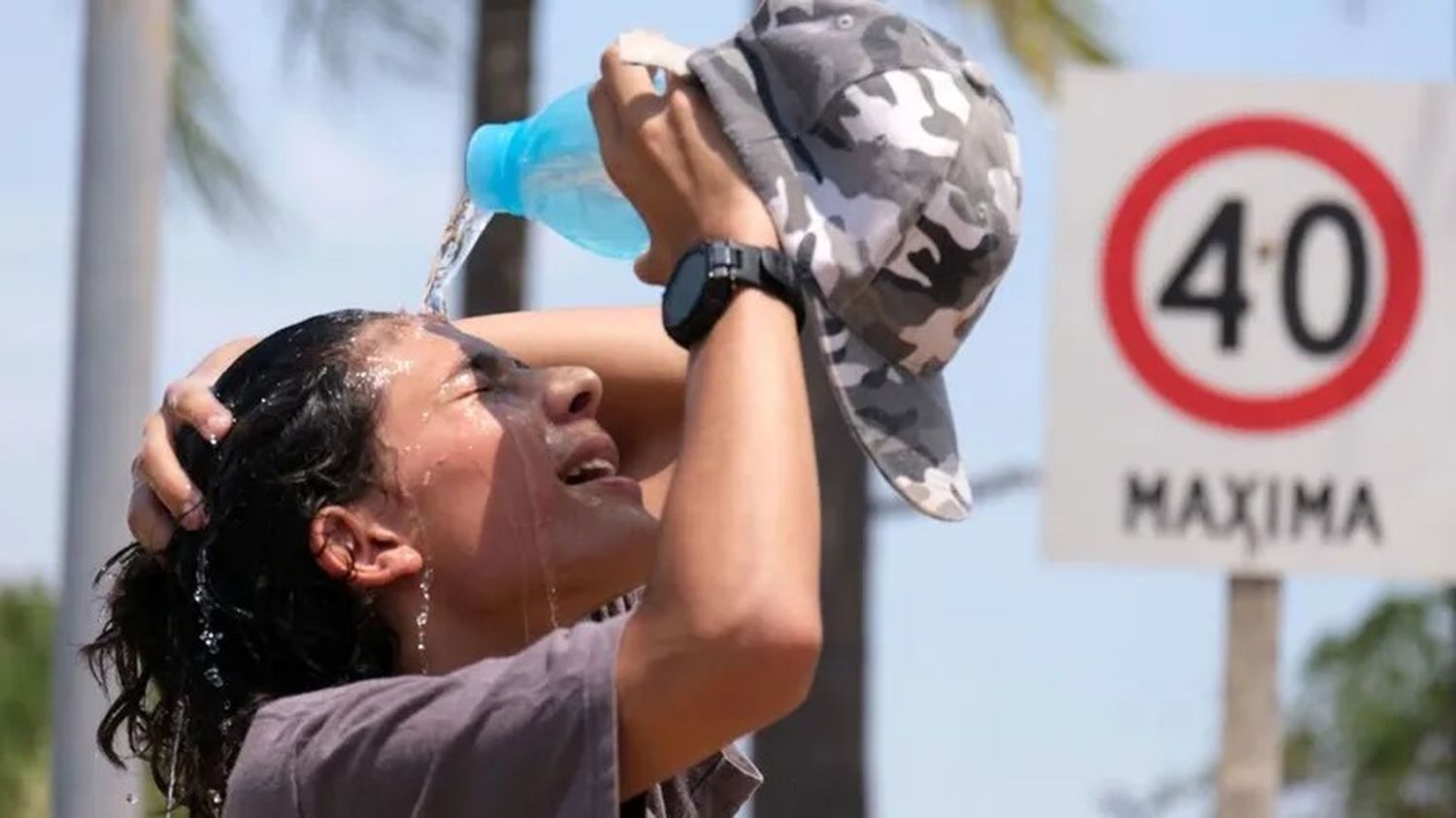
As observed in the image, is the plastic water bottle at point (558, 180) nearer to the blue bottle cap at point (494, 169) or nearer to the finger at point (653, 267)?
the blue bottle cap at point (494, 169)

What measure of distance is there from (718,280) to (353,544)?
55cm


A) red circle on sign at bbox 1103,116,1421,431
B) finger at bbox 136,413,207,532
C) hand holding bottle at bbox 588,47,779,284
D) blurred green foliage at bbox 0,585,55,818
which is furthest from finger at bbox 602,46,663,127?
blurred green foliage at bbox 0,585,55,818

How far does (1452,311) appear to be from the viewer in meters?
7.55

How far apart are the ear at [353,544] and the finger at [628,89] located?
50 centimetres

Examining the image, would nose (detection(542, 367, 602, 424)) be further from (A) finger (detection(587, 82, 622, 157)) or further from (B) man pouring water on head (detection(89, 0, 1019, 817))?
(A) finger (detection(587, 82, 622, 157))

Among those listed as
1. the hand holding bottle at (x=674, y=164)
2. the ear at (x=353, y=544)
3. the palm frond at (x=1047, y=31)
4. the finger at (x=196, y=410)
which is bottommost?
the ear at (x=353, y=544)

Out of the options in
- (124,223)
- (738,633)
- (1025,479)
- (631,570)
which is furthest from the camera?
(1025,479)

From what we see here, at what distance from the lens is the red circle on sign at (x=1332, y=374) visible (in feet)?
24.3

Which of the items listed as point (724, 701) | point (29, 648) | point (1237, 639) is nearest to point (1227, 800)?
point (1237, 639)

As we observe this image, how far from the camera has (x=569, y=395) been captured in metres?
3.43

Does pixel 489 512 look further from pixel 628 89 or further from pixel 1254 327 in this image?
pixel 1254 327

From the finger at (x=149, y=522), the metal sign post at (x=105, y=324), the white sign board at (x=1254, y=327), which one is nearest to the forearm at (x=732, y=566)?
the finger at (x=149, y=522)

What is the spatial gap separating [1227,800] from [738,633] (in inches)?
188

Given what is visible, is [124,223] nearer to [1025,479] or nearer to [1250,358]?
[1250,358]
